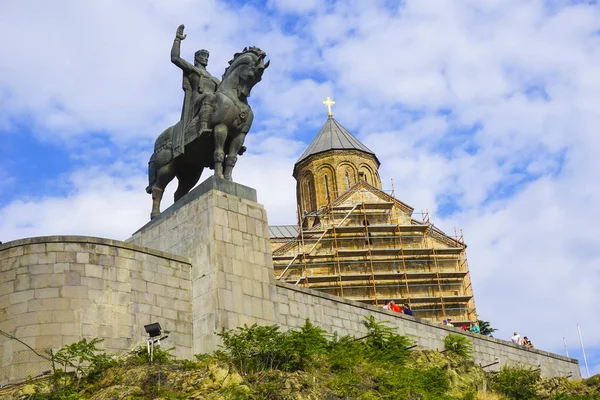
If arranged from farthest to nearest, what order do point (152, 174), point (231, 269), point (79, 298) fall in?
1. point (152, 174)
2. point (231, 269)
3. point (79, 298)

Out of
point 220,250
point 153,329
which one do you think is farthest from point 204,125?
point 153,329

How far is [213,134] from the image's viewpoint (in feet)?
61.3

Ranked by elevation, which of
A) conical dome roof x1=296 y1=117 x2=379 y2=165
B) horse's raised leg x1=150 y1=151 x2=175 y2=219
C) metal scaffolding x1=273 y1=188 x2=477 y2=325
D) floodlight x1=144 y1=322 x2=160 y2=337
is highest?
conical dome roof x1=296 y1=117 x2=379 y2=165

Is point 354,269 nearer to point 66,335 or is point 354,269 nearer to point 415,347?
point 415,347

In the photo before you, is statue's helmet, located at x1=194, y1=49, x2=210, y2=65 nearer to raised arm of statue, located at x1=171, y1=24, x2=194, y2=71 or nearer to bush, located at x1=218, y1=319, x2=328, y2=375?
raised arm of statue, located at x1=171, y1=24, x2=194, y2=71

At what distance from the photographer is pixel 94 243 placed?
53.5ft

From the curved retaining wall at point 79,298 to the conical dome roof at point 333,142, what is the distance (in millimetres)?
43403

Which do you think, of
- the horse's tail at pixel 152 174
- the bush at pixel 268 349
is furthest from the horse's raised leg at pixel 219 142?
the bush at pixel 268 349

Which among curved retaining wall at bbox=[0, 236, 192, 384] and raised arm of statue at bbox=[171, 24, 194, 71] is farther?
raised arm of statue at bbox=[171, 24, 194, 71]

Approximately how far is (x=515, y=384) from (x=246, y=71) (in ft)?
30.6

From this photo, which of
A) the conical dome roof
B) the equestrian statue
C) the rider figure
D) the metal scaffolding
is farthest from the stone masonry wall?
the conical dome roof

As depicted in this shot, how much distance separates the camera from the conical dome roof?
59875 mm

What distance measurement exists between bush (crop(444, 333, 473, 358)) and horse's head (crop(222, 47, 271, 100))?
738 cm

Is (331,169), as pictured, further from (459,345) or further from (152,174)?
(152,174)
